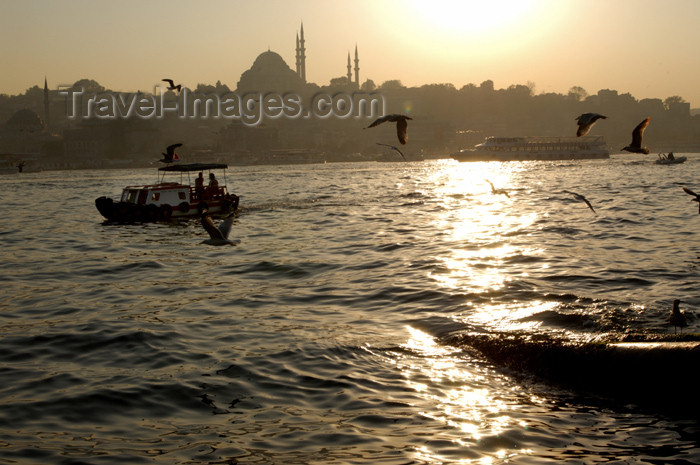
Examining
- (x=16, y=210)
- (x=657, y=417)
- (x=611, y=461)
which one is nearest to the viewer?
(x=611, y=461)

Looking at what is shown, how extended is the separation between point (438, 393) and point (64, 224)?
2084cm

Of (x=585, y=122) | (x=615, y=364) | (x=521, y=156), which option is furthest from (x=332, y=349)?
(x=521, y=156)

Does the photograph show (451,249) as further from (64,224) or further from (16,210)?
(16,210)

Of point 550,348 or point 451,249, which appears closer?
point 550,348

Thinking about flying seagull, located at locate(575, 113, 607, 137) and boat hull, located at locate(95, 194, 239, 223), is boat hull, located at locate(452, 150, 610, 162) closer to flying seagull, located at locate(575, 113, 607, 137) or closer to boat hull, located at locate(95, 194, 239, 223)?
boat hull, located at locate(95, 194, 239, 223)

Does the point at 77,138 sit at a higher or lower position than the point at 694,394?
higher

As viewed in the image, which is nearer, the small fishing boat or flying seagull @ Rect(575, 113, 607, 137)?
flying seagull @ Rect(575, 113, 607, 137)

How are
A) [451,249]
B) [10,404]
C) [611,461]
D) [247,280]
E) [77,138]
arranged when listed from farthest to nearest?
[77,138]
[451,249]
[247,280]
[10,404]
[611,461]

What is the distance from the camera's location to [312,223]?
23.1 m

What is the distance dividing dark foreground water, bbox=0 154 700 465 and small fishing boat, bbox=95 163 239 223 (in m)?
7.14

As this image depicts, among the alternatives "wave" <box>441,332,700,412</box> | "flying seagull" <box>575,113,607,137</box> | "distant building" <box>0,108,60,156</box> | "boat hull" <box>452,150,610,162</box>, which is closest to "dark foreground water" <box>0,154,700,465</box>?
"wave" <box>441,332,700,412</box>

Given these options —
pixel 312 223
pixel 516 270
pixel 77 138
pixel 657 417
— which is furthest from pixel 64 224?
pixel 77 138

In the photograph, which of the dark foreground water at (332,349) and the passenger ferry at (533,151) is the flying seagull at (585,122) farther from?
the passenger ferry at (533,151)

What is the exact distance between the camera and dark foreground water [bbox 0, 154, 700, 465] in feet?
18.0
